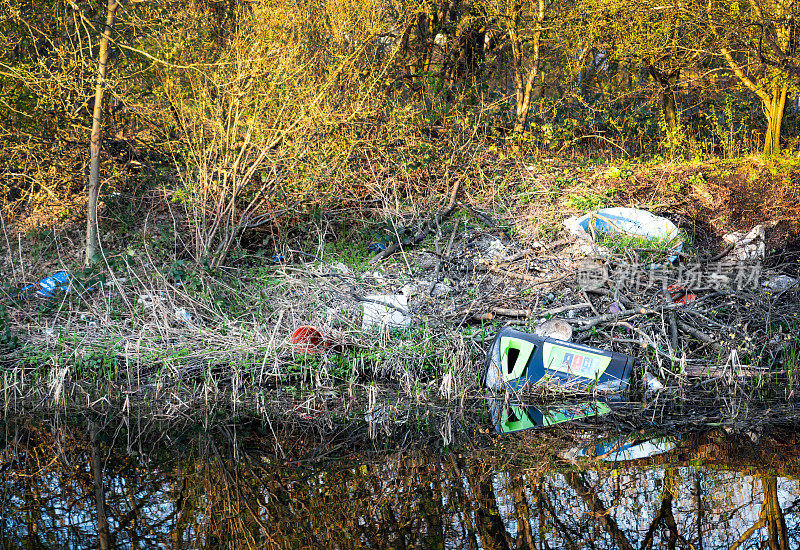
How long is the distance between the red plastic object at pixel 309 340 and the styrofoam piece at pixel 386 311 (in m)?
0.46

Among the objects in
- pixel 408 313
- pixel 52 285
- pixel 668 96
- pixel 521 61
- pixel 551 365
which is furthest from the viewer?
pixel 521 61

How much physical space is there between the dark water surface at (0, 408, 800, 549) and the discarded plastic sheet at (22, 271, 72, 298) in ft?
11.5

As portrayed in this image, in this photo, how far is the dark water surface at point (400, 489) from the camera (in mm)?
3605

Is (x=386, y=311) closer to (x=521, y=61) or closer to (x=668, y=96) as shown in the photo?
(x=521, y=61)

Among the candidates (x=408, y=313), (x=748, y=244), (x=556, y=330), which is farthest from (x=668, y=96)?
(x=408, y=313)

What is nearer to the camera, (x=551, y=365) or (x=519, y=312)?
(x=551, y=365)

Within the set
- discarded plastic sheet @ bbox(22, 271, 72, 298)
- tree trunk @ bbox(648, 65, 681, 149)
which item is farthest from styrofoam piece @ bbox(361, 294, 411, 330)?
tree trunk @ bbox(648, 65, 681, 149)

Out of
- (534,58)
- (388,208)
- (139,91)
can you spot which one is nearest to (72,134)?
(139,91)

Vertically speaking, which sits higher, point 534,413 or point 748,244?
point 748,244

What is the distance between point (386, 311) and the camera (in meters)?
7.31

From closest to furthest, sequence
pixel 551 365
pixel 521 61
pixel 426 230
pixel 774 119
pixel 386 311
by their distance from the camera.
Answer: pixel 551 365 → pixel 386 311 → pixel 426 230 → pixel 774 119 → pixel 521 61

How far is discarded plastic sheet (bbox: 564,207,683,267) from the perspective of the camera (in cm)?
855

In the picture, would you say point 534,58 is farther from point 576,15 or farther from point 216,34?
point 216,34

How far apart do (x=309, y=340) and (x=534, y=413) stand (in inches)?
90.8
